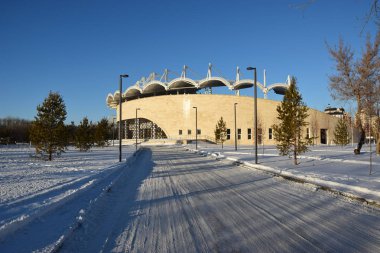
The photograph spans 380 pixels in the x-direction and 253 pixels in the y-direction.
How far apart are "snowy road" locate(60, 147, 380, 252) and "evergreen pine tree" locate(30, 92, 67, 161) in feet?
53.4

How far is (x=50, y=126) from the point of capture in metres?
24.7

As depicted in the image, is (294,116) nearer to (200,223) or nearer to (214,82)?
(200,223)

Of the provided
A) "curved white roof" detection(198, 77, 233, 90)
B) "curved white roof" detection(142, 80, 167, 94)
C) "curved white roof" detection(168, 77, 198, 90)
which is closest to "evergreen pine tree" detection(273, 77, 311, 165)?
"curved white roof" detection(198, 77, 233, 90)

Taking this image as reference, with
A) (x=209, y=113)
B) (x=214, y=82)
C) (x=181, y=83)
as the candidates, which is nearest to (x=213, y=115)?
(x=209, y=113)

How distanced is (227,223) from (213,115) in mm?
77564

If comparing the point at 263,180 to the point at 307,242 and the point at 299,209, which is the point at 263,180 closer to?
the point at 299,209

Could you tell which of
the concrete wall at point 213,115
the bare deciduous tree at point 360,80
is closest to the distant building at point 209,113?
the concrete wall at point 213,115

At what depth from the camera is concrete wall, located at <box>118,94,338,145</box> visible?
3223 inches

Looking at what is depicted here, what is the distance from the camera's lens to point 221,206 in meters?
8.10

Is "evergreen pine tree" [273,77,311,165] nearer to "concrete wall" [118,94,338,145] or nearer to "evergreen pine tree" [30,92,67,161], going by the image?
"evergreen pine tree" [30,92,67,161]

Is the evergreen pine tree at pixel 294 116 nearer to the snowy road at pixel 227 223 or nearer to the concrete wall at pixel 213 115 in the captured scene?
the snowy road at pixel 227 223

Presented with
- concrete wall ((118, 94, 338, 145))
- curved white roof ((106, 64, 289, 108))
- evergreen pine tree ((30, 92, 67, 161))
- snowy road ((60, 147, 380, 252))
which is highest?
curved white roof ((106, 64, 289, 108))

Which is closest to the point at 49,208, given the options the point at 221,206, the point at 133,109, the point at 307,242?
the point at 221,206

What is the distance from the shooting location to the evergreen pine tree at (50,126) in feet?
A: 79.9
